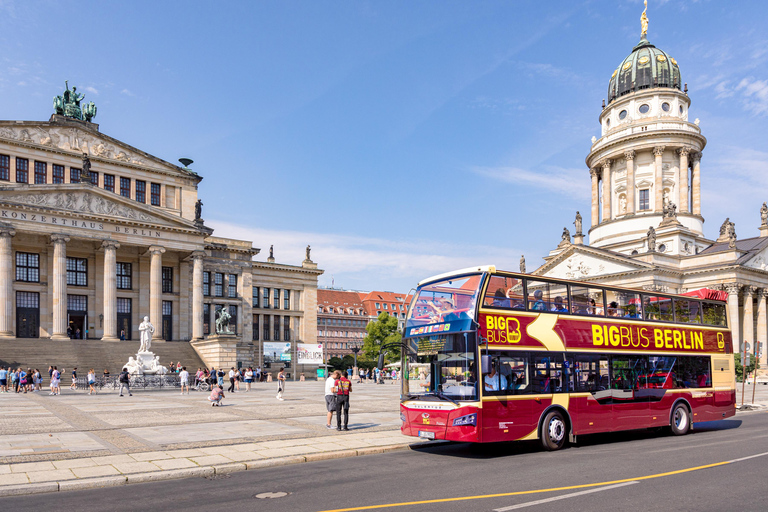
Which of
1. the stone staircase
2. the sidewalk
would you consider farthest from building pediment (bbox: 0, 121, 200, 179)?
the sidewalk

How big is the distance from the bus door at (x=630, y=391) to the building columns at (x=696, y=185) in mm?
74099

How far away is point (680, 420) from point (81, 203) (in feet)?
149

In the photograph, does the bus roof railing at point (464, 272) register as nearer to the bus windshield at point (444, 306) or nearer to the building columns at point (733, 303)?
the bus windshield at point (444, 306)

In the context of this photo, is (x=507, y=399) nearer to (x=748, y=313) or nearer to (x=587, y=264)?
(x=587, y=264)

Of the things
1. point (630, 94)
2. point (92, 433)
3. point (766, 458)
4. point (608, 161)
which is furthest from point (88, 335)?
point (630, 94)

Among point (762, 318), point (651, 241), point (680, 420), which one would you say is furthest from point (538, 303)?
point (762, 318)

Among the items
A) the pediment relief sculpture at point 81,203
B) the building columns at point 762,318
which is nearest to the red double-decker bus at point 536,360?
the pediment relief sculpture at point 81,203

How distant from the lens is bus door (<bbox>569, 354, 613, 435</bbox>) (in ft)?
49.9

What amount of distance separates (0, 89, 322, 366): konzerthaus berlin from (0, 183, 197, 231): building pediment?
0.25 ft

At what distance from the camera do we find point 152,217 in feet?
171

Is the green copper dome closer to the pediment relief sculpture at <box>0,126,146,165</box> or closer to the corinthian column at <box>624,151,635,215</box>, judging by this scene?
the corinthian column at <box>624,151,635,215</box>

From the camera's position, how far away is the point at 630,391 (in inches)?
647

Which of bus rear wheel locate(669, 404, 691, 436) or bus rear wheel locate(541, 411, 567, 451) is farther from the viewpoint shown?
bus rear wheel locate(669, 404, 691, 436)

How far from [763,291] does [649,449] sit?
69176 millimetres
